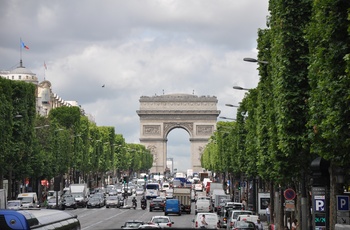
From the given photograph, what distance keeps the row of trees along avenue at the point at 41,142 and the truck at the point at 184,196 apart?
50.0ft

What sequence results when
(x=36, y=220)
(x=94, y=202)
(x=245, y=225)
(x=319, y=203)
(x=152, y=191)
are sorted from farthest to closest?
(x=152, y=191) → (x=94, y=202) → (x=245, y=225) → (x=319, y=203) → (x=36, y=220)

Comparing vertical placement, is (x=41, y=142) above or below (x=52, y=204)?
above

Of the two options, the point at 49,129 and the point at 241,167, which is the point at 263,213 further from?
the point at 49,129

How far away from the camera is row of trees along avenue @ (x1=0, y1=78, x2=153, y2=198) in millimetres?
87250

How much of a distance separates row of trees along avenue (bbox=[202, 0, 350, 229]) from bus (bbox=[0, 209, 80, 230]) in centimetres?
839

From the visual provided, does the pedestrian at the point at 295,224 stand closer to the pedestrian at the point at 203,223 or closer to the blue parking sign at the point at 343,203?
the pedestrian at the point at 203,223

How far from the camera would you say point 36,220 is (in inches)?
1000

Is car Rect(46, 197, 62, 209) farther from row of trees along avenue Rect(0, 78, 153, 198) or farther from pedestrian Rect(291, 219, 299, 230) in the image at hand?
pedestrian Rect(291, 219, 299, 230)

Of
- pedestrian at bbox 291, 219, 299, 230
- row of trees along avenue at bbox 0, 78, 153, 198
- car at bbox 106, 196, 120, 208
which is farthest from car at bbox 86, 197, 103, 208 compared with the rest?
pedestrian at bbox 291, 219, 299, 230

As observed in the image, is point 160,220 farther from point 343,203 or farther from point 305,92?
point 343,203

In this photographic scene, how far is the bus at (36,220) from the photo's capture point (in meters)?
23.5

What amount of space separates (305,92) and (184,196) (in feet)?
206

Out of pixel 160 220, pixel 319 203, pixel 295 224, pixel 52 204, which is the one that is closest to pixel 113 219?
pixel 52 204

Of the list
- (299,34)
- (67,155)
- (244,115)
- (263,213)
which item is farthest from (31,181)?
(299,34)
